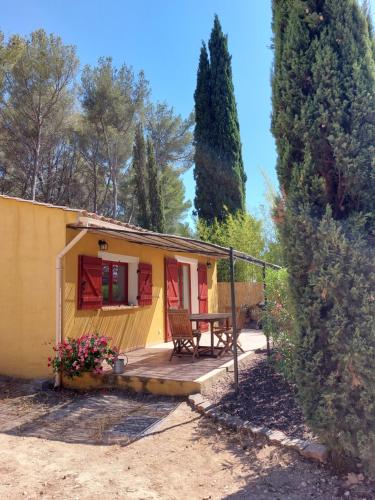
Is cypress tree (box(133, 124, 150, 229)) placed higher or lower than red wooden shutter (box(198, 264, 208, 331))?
higher

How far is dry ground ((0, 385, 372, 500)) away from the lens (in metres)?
2.89

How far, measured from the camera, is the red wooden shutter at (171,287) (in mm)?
9609

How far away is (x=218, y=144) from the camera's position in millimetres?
18844

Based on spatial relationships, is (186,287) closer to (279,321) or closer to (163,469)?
(279,321)

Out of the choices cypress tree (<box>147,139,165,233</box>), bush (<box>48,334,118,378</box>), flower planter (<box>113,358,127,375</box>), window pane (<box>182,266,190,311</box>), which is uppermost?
cypress tree (<box>147,139,165,233</box>)

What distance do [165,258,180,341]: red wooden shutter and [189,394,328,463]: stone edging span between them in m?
4.44

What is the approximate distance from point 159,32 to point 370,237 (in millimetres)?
10765

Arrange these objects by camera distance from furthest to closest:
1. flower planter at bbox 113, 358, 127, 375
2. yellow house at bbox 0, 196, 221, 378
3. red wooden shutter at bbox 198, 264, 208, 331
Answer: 1. red wooden shutter at bbox 198, 264, 208, 331
2. yellow house at bbox 0, 196, 221, 378
3. flower planter at bbox 113, 358, 127, 375

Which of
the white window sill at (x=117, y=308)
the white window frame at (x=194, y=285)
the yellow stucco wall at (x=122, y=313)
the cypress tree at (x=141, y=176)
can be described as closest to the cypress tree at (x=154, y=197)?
the cypress tree at (x=141, y=176)

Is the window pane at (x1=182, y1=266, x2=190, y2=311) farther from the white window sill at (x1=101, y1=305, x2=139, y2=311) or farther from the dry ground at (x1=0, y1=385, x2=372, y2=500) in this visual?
the dry ground at (x1=0, y1=385, x2=372, y2=500)

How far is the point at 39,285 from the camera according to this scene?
6.38m

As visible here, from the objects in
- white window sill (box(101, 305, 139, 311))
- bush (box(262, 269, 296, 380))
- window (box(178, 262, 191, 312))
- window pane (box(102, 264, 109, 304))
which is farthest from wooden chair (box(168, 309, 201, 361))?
window (box(178, 262, 191, 312))

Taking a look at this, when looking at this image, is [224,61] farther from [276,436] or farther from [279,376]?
[276,436]

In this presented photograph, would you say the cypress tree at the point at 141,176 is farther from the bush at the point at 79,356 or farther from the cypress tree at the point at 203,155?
the bush at the point at 79,356
